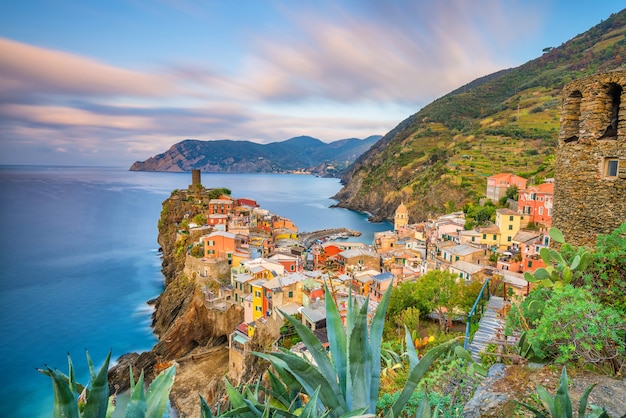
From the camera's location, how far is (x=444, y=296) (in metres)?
10.6

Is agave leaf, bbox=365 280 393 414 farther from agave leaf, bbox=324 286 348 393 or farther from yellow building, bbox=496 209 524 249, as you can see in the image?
yellow building, bbox=496 209 524 249

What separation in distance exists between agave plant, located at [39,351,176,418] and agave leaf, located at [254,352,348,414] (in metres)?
0.55

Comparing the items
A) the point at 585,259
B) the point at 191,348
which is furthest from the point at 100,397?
the point at 191,348

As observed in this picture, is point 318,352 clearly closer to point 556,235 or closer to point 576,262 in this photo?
point 576,262

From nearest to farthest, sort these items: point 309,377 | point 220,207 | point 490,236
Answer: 1. point 309,377
2. point 490,236
3. point 220,207

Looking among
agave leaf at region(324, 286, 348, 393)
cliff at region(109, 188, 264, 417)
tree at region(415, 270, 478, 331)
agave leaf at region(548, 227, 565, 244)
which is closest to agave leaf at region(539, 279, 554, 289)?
agave leaf at region(548, 227, 565, 244)

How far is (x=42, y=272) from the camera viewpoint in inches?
1415

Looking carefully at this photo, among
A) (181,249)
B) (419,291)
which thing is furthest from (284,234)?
(419,291)

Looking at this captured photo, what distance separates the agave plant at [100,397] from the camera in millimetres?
1640

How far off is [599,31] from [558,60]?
1042cm

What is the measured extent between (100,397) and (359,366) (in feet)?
4.70

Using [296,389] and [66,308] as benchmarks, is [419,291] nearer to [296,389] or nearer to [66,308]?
[296,389]

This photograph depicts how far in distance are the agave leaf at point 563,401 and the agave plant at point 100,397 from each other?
2513mm

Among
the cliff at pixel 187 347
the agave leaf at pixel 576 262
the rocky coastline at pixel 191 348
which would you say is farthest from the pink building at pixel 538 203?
the agave leaf at pixel 576 262
